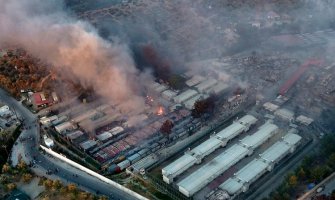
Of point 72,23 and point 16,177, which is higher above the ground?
point 72,23

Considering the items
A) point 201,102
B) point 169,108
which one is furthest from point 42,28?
point 201,102

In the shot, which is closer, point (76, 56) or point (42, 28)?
point (76, 56)

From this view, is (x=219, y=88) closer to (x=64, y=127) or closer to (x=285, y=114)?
(x=285, y=114)

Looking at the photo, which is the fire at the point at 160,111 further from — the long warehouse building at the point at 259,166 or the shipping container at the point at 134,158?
the long warehouse building at the point at 259,166

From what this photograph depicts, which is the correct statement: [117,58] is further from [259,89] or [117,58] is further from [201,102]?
[259,89]

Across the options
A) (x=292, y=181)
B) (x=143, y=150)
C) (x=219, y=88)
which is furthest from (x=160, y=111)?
(x=292, y=181)

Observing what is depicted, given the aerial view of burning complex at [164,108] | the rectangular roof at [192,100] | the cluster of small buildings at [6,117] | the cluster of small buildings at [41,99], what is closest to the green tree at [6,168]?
the aerial view of burning complex at [164,108]
